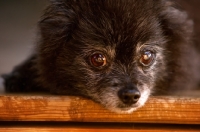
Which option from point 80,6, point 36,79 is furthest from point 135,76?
point 36,79

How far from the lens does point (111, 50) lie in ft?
7.39

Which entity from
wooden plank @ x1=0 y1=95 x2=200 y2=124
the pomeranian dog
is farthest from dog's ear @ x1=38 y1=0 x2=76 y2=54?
wooden plank @ x1=0 y1=95 x2=200 y2=124

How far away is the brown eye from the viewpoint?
2297 mm

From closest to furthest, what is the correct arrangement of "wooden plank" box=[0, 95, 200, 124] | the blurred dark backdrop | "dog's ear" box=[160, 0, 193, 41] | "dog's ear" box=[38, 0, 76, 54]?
"wooden plank" box=[0, 95, 200, 124] → "dog's ear" box=[38, 0, 76, 54] → "dog's ear" box=[160, 0, 193, 41] → the blurred dark backdrop

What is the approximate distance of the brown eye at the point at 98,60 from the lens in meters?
2.30

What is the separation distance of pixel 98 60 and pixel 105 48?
0.09 metres

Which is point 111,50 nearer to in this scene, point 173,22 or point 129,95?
point 129,95

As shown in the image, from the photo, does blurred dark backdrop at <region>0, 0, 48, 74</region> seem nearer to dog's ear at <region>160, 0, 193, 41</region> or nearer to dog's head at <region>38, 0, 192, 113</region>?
dog's head at <region>38, 0, 192, 113</region>

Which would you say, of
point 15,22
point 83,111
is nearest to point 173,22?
point 83,111

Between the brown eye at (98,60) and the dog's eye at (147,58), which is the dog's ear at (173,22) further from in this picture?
the brown eye at (98,60)

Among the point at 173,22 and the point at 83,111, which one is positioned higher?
the point at 173,22

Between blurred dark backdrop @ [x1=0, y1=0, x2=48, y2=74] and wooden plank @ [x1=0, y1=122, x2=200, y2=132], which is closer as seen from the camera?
wooden plank @ [x1=0, y1=122, x2=200, y2=132]

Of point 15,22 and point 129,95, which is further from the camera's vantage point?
point 15,22

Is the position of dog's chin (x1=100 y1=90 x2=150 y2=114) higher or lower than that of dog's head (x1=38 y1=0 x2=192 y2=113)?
lower
